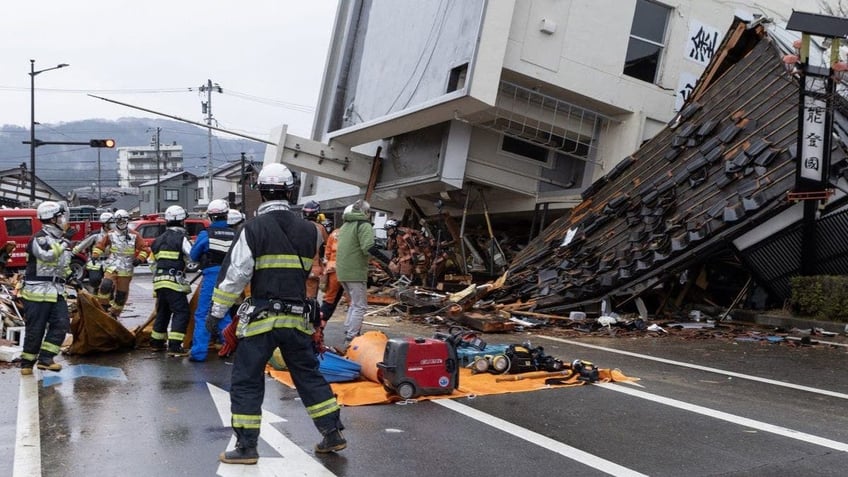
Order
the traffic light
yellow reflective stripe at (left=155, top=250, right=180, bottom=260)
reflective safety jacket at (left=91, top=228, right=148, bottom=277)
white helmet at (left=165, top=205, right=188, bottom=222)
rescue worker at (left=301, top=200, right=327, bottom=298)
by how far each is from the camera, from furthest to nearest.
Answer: the traffic light < reflective safety jacket at (left=91, top=228, right=148, bottom=277) < rescue worker at (left=301, top=200, right=327, bottom=298) < white helmet at (left=165, top=205, right=188, bottom=222) < yellow reflective stripe at (left=155, top=250, right=180, bottom=260)

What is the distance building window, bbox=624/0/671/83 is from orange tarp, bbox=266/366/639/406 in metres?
12.1

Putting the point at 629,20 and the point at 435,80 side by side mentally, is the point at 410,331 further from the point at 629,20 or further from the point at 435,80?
the point at 629,20

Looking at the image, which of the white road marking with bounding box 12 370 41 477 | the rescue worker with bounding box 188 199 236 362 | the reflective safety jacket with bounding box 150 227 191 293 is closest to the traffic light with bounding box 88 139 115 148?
the reflective safety jacket with bounding box 150 227 191 293

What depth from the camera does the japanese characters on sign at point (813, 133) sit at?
11.2 metres

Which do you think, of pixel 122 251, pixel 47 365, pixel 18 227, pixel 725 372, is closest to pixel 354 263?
pixel 47 365

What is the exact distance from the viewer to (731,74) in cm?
1502

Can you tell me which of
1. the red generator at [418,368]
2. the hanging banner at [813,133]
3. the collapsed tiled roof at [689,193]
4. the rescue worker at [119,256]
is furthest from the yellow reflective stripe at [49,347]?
the hanging banner at [813,133]

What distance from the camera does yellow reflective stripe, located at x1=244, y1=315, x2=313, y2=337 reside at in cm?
526

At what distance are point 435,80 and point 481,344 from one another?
10.9 meters

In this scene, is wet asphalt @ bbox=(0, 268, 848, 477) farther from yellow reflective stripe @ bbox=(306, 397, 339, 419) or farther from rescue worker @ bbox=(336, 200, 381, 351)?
rescue worker @ bbox=(336, 200, 381, 351)

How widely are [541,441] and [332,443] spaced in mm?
1513

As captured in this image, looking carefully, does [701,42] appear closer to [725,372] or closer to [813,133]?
A: [813,133]

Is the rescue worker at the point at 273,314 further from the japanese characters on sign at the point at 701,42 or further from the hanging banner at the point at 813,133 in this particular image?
the japanese characters on sign at the point at 701,42

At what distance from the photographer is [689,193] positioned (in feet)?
43.9
